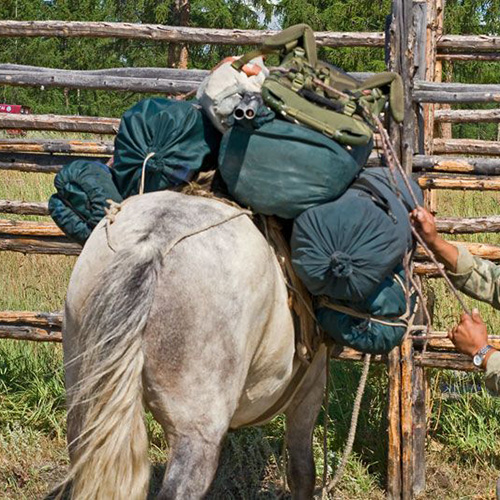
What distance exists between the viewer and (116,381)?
2939 millimetres

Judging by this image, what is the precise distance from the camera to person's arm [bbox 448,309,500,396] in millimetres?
3580

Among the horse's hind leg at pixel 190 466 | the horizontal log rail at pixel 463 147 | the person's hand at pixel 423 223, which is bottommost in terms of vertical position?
the horizontal log rail at pixel 463 147

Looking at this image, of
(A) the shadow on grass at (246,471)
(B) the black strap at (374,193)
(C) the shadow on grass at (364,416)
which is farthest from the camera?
(C) the shadow on grass at (364,416)

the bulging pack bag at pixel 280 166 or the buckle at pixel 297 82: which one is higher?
the buckle at pixel 297 82

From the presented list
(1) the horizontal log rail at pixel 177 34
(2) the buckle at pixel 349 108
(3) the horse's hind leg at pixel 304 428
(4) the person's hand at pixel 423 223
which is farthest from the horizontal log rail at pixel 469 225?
(2) the buckle at pixel 349 108

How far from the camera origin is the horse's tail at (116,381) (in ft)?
9.60

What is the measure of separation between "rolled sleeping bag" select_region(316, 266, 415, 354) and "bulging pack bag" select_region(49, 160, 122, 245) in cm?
95

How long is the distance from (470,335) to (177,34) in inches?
144

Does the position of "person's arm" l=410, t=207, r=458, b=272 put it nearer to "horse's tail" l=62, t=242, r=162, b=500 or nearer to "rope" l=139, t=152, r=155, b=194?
"rope" l=139, t=152, r=155, b=194

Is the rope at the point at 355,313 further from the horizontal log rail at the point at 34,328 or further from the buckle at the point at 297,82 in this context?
the horizontal log rail at the point at 34,328

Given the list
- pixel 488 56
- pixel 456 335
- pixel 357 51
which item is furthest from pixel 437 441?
pixel 357 51

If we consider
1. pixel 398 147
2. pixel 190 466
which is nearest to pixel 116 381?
pixel 190 466

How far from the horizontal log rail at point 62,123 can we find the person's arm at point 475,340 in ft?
10.0

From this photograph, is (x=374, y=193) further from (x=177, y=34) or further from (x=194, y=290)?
(x=177, y=34)
